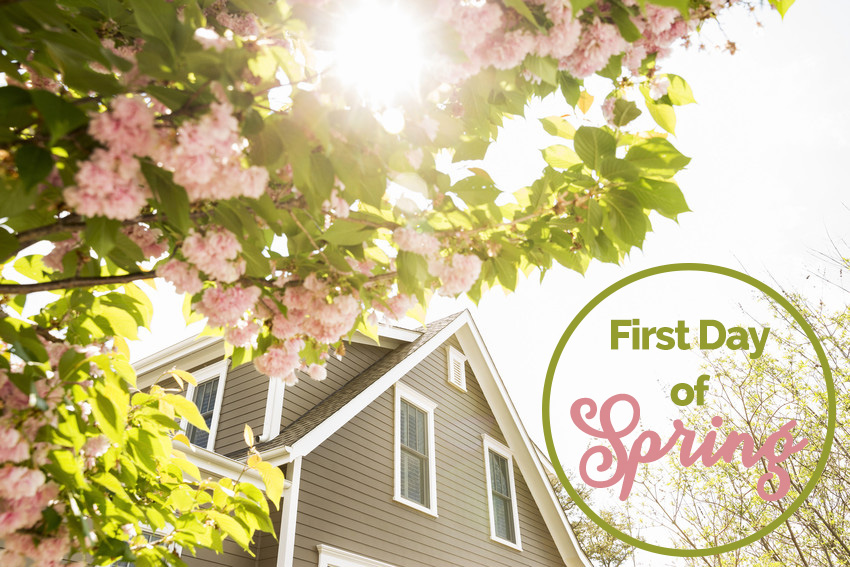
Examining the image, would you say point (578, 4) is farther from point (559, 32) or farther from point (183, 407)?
point (183, 407)

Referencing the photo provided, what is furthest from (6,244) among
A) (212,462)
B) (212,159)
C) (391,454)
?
(391,454)

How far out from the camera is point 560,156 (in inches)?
69.7

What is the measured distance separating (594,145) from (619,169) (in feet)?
0.33

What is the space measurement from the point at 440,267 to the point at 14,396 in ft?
3.84

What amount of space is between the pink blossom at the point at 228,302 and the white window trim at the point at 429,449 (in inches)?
242

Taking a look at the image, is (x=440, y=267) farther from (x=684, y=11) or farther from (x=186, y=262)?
(x=684, y=11)

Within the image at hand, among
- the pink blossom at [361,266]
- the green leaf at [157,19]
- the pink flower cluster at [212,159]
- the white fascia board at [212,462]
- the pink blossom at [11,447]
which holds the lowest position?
the pink blossom at [11,447]

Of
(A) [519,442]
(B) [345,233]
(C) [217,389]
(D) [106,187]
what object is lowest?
(D) [106,187]

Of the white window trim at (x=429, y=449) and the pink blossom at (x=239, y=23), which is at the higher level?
the white window trim at (x=429, y=449)

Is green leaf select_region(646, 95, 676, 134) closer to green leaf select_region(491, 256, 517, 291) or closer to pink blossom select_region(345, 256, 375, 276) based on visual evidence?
green leaf select_region(491, 256, 517, 291)

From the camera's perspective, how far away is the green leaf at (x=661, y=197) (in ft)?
5.17

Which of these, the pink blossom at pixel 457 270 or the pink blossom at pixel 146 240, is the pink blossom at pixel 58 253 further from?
the pink blossom at pixel 457 270

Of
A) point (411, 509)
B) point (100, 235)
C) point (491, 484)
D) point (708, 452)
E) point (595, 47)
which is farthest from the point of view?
point (708, 452)

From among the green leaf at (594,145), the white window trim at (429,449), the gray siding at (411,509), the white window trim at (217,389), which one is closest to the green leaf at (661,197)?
the green leaf at (594,145)
